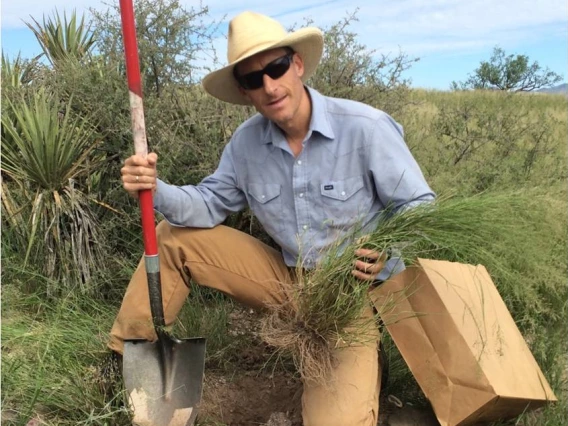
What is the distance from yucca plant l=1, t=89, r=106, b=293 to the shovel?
133cm

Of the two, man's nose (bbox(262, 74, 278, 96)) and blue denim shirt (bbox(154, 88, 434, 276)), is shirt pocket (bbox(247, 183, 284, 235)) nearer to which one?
blue denim shirt (bbox(154, 88, 434, 276))

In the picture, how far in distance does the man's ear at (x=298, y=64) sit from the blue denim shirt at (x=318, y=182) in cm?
10

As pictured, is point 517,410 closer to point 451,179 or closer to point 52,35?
point 451,179

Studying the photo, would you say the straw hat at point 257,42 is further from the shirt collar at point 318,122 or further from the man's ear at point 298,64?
the shirt collar at point 318,122

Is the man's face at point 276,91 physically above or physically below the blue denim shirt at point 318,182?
above

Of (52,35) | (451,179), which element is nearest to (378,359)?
(451,179)

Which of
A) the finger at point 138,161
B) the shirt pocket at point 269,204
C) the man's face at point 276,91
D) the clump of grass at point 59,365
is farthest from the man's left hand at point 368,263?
the clump of grass at point 59,365

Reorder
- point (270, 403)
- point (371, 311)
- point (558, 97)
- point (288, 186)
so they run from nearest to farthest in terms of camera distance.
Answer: point (371, 311)
point (288, 186)
point (270, 403)
point (558, 97)

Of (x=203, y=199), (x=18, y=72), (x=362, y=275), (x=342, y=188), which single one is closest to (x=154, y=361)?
(x=203, y=199)

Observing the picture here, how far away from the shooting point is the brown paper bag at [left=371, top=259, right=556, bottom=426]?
2078 mm

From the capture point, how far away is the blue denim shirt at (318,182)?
2396mm

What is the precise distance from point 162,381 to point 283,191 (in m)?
1.05

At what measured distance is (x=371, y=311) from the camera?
2434mm

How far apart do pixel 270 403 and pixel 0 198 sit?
2416 millimetres
